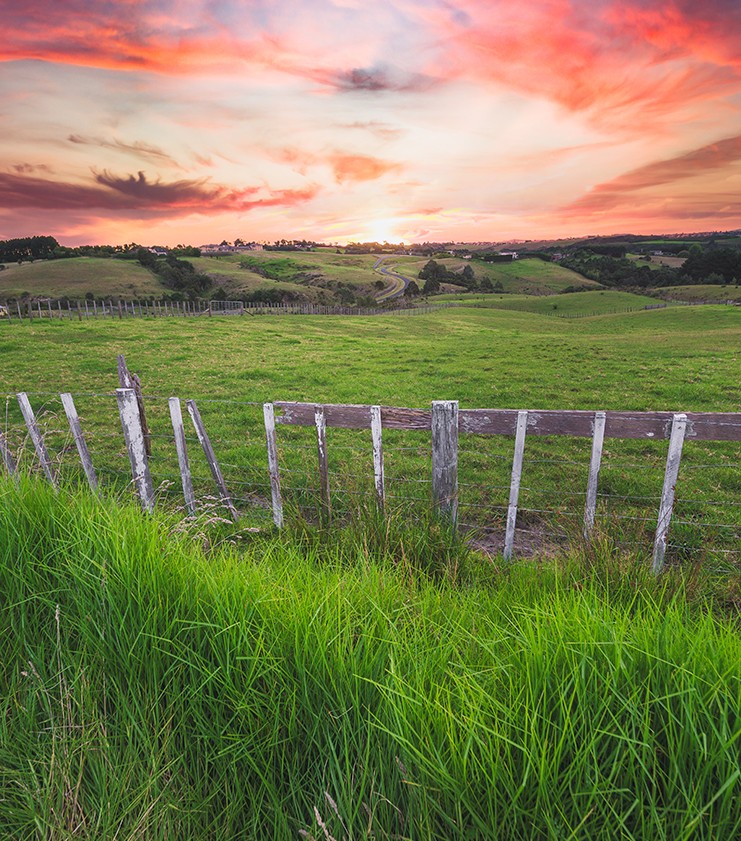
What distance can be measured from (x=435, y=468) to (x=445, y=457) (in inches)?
6.5

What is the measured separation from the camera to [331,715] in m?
2.10

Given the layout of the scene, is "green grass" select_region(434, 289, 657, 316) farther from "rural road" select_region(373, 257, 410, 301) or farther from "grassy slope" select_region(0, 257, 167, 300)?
"grassy slope" select_region(0, 257, 167, 300)

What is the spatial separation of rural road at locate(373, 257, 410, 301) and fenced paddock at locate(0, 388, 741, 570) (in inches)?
4462

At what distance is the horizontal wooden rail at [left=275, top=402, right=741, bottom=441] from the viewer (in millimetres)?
4879

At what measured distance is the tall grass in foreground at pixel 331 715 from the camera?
171 centimetres

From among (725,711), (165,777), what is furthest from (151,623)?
(725,711)

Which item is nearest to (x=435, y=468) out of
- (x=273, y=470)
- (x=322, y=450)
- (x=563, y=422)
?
(x=322, y=450)

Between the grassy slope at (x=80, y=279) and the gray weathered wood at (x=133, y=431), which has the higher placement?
the grassy slope at (x=80, y=279)

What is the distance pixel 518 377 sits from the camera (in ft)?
65.8

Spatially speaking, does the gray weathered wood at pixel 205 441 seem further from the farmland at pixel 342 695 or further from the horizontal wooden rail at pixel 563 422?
the farmland at pixel 342 695

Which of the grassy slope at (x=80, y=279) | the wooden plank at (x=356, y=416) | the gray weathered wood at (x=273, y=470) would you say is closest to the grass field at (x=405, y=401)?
the gray weathered wood at (x=273, y=470)

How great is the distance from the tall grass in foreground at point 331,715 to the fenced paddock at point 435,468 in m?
1.83

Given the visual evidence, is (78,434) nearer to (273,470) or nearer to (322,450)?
(273,470)

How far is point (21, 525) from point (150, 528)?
3.02 feet
